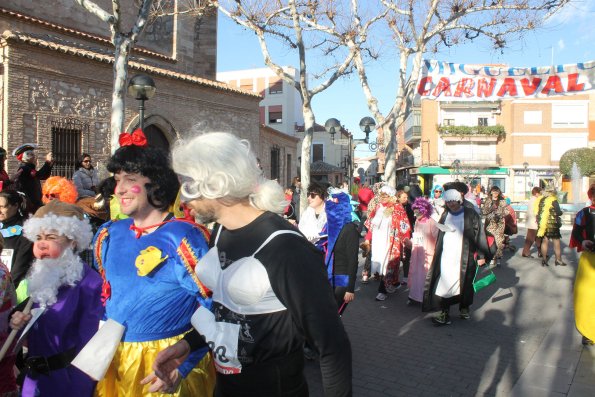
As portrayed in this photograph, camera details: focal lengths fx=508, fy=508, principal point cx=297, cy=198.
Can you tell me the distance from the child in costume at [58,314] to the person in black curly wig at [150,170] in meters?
0.55

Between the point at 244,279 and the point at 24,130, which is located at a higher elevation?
the point at 24,130

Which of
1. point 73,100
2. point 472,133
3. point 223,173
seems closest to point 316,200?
point 223,173

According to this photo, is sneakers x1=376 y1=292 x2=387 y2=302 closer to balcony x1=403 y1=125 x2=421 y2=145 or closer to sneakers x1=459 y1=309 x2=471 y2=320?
sneakers x1=459 y1=309 x2=471 y2=320

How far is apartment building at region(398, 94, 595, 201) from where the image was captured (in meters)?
49.9

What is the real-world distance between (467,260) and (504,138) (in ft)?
162

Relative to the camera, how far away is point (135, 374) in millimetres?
2453

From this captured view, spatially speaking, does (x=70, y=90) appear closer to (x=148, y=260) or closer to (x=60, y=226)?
(x=60, y=226)

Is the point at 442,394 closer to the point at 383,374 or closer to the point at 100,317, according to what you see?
the point at 383,374

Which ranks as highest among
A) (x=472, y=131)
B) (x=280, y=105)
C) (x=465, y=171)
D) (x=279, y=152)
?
(x=280, y=105)

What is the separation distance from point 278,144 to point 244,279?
25.7 meters

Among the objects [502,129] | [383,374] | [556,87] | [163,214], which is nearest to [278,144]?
[556,87]

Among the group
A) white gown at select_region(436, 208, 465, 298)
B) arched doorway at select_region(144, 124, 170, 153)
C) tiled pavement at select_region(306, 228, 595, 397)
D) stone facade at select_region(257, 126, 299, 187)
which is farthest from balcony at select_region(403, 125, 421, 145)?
white gown at select_region(436, 208, 465, 298)

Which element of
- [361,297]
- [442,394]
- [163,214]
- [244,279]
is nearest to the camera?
[244,279]

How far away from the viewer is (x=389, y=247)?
330 inches
